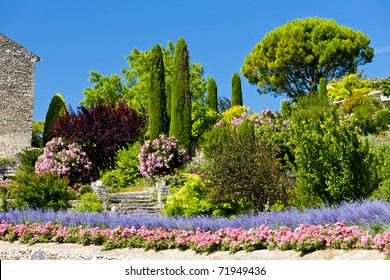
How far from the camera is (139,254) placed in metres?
8.75

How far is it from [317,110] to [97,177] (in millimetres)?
9463

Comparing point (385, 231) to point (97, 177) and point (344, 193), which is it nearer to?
point (344, 193)

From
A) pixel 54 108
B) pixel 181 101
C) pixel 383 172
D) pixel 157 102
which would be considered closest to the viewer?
pixel 383 172

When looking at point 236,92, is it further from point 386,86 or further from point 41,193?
point 41,193

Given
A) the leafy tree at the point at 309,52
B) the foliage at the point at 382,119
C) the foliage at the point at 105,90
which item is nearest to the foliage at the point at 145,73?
the foliage at the point at 105,90

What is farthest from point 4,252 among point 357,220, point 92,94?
point 92,94

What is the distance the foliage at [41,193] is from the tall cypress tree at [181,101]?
664cm

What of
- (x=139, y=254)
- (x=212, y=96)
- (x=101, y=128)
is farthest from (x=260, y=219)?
(x=212, y=96)

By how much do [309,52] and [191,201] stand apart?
28.5m

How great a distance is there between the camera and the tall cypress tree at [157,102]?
22.3 m

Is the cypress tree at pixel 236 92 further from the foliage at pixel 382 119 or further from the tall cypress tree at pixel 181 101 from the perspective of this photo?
the foliage at pixel 382 119
